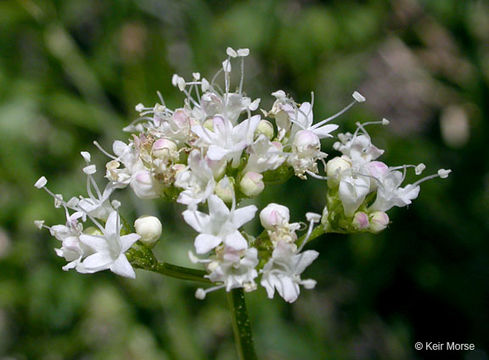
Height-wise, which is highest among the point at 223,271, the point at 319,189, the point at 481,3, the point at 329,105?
the point at 481,3

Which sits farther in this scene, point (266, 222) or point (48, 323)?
point (48, 323)

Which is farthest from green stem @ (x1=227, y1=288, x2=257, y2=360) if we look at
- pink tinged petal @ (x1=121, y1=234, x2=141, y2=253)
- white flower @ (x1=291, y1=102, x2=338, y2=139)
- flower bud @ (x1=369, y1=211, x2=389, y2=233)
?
white flower @ (x1=291, y1=102, x2=338, y2=139)

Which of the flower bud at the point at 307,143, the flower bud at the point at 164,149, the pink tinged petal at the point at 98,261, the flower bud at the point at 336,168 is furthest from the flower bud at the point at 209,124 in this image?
the pink tinged petal at the point at 98,261

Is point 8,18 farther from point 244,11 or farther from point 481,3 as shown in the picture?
point 481,3

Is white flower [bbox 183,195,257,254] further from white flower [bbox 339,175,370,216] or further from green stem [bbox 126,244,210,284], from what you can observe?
white flower [bbox 339,175,370,216]

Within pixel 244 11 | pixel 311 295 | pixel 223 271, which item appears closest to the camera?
pixel 223 271

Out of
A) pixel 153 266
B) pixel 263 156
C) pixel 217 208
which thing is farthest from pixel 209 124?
pixel 153 266

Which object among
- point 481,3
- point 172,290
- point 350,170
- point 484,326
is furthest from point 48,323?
point 481,3

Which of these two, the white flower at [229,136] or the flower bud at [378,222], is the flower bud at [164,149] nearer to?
the white flower at [229,136]
